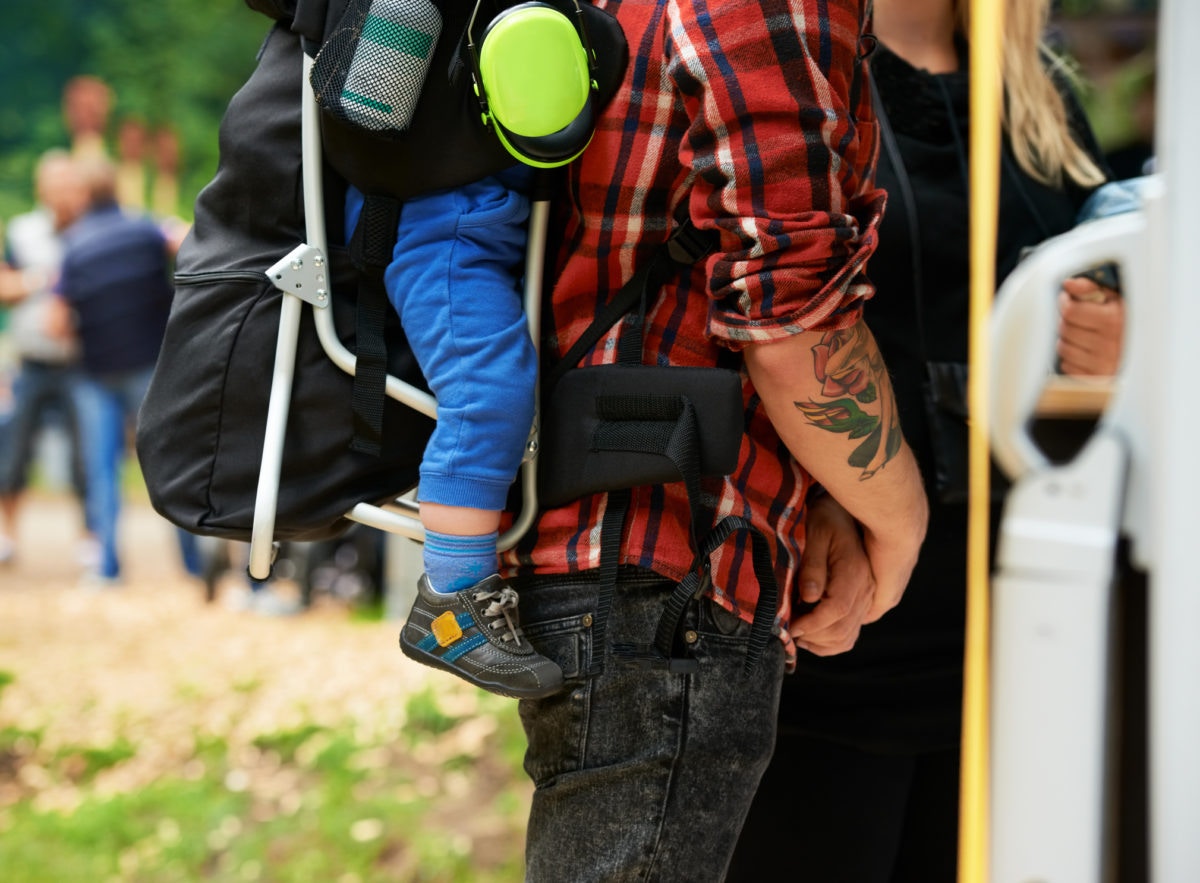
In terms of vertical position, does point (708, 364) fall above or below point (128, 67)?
below

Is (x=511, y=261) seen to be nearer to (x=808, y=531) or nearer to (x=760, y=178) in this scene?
(x=760, y=178)

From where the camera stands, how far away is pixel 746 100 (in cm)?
111

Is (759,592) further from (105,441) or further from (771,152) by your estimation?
(105,441)

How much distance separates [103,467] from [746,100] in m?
6.40

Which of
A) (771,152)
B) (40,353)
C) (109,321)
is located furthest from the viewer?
(40,353)

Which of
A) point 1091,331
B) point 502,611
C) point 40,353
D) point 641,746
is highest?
point 1091,331

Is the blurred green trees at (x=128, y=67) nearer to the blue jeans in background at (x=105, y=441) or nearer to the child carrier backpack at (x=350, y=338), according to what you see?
the blue jeans in background at (x=105, y=441)

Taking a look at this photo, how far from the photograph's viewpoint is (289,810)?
12.7ft

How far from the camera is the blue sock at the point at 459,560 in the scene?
50.9 inches

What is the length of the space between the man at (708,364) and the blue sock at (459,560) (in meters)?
0.04

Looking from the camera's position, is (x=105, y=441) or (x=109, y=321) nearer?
(x=109, y=321)

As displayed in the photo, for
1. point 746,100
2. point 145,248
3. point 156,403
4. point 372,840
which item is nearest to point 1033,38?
point 746,100

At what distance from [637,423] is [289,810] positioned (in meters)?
3.05

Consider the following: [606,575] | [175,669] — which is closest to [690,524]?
[606,575]
